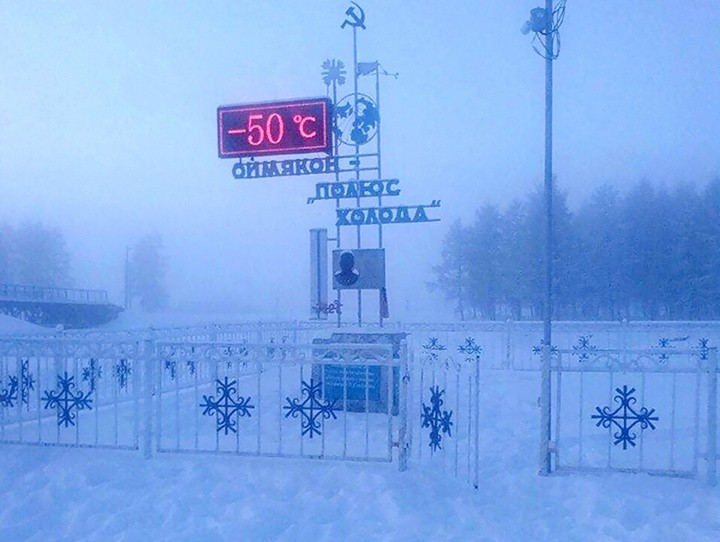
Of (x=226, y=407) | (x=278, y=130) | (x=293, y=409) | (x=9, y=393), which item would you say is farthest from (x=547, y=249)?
(x=9, y=393)

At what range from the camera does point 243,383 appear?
13.1 meters

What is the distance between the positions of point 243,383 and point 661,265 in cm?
2614

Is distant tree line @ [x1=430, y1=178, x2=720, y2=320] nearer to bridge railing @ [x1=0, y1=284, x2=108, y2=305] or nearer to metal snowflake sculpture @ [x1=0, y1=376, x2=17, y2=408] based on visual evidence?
bridge railing @ [x1=0, y1=284, x2=108, y2=305]

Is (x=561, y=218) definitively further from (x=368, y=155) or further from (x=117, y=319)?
(x=117, y=319)

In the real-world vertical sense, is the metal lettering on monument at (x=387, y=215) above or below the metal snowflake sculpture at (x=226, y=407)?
above

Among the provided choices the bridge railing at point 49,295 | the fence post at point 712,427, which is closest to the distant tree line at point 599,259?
the bridge railing at point 49,295

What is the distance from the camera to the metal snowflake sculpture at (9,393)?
7621mm

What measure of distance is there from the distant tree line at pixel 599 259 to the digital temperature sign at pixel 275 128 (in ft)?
75.1

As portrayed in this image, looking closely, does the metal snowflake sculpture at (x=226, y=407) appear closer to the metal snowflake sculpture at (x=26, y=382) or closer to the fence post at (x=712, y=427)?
the metal snowflake sculpture at (x=26, y=382)

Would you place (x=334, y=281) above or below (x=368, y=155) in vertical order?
below

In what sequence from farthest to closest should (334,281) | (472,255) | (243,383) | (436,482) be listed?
(472,255) → (243,383) → (334,281) → (436,482)

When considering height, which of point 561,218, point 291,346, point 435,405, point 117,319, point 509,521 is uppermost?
point 561,218

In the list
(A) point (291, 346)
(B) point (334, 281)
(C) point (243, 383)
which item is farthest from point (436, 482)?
(C) point (243, 383)

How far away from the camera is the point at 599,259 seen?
1305 inches
